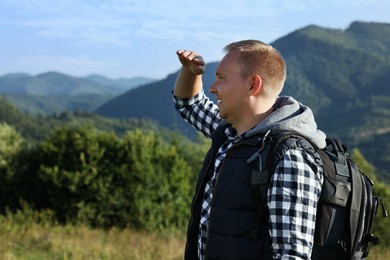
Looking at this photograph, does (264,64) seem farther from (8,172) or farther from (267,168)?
(8,172)

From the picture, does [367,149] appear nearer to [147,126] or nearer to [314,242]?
[147,126]

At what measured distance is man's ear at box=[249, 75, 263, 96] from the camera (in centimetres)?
230

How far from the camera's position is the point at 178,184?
1928cm

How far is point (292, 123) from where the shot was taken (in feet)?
7.49

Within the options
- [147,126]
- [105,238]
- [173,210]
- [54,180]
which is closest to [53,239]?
[105,238]

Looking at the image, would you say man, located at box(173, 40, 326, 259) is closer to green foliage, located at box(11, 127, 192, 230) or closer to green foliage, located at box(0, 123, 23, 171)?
green foliage, located at box(11, 127, 192, 230)

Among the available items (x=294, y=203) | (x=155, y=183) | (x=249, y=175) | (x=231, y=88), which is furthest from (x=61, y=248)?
(x=155, y=183)

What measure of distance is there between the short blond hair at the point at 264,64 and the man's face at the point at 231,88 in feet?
0.10

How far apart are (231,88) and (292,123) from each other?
0.92 ft

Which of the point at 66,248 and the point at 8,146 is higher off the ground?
the point at 8,146

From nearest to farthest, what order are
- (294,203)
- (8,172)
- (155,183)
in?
(294,203) < (8,172) < (155,183)

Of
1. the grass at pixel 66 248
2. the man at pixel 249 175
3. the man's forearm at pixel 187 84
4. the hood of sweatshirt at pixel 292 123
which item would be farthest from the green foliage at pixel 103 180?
the hood of sweatshirt at pixel 292 123

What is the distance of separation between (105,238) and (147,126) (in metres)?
141

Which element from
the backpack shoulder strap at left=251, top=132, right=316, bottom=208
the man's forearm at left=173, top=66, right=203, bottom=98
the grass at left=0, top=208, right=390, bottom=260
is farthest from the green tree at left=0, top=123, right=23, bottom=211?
the backpack shoulder strap at left=251, top=132, right=316, bottom=208
